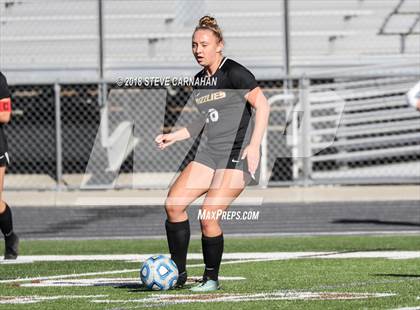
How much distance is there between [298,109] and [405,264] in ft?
30.4

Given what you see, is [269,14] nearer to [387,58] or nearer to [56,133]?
[387,58]

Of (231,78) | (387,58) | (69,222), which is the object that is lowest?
(69,222)

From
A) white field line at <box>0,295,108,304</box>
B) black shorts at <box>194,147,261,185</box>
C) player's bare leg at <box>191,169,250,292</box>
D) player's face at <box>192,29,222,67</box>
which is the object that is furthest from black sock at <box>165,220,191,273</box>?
player's face at <box>192,29,222,67</box>

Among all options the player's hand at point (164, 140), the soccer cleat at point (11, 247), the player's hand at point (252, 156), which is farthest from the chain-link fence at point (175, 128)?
the player's hand at point (252, 156)

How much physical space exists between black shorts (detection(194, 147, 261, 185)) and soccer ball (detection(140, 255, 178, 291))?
754 mm

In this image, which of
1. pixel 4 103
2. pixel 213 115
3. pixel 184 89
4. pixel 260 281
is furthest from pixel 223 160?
pixel 184 89

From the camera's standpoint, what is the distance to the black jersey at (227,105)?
8.57 m

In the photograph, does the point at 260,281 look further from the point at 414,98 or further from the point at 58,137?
the point at 58,137

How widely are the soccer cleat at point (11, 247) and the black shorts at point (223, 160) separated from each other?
3.52m

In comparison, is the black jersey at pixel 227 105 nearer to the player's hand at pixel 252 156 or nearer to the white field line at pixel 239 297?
the player's hand at pixel 252 156

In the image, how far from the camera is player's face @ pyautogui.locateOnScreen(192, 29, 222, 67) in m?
8.59

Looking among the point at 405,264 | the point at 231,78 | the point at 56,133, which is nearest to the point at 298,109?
the point at 56,133

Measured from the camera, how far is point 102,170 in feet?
64.7

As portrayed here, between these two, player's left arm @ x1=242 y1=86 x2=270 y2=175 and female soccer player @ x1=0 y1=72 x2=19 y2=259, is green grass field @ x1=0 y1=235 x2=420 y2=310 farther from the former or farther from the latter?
player's left arm @ x1=242 y1=86 x2=270 y2=175
